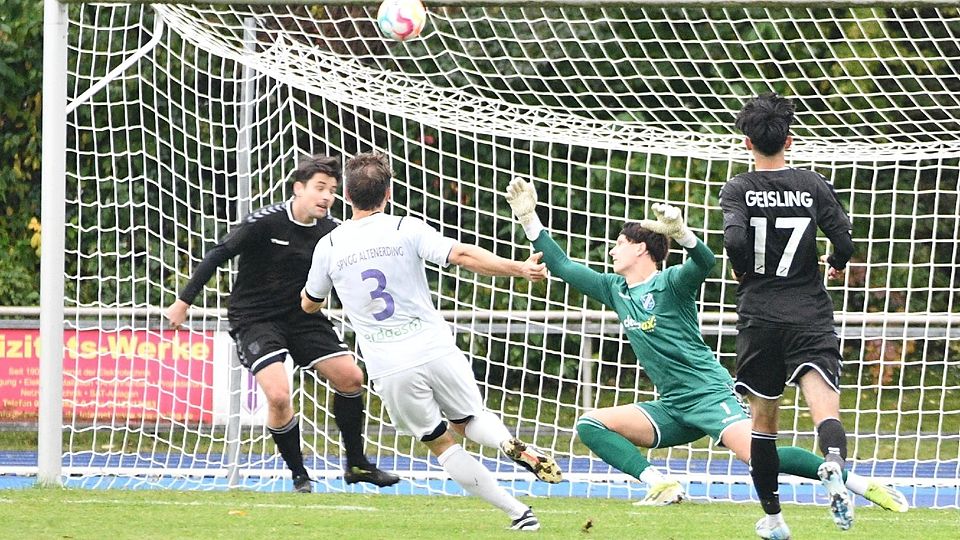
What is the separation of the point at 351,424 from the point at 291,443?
1.44ft

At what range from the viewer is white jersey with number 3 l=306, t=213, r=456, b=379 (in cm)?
672

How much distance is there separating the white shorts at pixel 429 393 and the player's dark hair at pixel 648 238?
1.52 metres

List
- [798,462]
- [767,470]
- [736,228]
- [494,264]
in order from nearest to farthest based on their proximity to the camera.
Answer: [736,228], [767,470], [494,264], [798,462]

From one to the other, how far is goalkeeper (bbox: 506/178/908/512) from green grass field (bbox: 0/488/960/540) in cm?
29

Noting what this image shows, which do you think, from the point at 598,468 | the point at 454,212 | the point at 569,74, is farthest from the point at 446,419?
the point at 569,74

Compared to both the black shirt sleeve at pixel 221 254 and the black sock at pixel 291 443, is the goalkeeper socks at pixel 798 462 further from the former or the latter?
the black shirt sleeve at pixel 221 254

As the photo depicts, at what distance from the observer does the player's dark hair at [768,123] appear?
6094 mm

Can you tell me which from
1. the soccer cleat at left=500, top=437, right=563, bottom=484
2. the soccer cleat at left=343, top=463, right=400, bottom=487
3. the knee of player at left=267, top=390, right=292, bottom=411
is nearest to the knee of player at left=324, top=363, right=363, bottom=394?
the knee of player at left=267, top=390, right=292, bottom=411

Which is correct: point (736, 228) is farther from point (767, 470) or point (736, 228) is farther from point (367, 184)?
point (367, 184)

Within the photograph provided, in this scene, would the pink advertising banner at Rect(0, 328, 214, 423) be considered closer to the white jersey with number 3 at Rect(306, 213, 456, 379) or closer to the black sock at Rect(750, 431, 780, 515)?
the white jersey with number 3 at Rect(306, 213, 456, 379)

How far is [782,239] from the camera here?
609 cm

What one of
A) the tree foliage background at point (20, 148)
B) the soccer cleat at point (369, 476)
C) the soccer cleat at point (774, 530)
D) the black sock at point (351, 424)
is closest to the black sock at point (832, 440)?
the soccer cleat at point (774, 530)

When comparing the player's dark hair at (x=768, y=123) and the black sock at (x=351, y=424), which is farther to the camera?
the black sock at (x=351, y=424)

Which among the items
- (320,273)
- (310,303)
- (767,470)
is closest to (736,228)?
(767,470)
